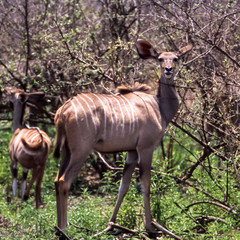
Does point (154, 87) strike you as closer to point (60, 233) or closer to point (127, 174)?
point (127, 174)

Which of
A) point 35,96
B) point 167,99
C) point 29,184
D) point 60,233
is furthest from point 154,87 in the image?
point 29,184

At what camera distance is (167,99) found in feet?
14.2

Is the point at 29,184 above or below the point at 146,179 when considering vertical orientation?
below

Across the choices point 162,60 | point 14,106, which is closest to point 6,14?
point 14,106

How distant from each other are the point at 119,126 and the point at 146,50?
813 millimetres

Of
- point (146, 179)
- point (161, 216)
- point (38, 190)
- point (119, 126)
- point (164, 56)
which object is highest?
point (164, 56)

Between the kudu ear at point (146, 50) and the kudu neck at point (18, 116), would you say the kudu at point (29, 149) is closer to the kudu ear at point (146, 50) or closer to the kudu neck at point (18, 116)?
the kudu neck at point (18, 116)

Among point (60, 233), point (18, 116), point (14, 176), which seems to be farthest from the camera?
point (18, 116)

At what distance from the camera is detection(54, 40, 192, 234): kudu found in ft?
12.4

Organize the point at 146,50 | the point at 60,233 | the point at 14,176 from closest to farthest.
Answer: the point at 60,233
the point at 146,50
the point at 14,176

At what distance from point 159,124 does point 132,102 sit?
0.91ft

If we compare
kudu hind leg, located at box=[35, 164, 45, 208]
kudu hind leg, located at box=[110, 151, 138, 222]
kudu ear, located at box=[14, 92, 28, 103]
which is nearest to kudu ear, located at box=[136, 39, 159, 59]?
kudu hind leg, located at box=[110, 151, 138, 222]

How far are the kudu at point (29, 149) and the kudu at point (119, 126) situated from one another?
1692 mm

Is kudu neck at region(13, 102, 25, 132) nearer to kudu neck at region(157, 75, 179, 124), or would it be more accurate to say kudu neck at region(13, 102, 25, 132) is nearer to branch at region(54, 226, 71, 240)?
kudu neck at region(157, 75, 179, 124)
